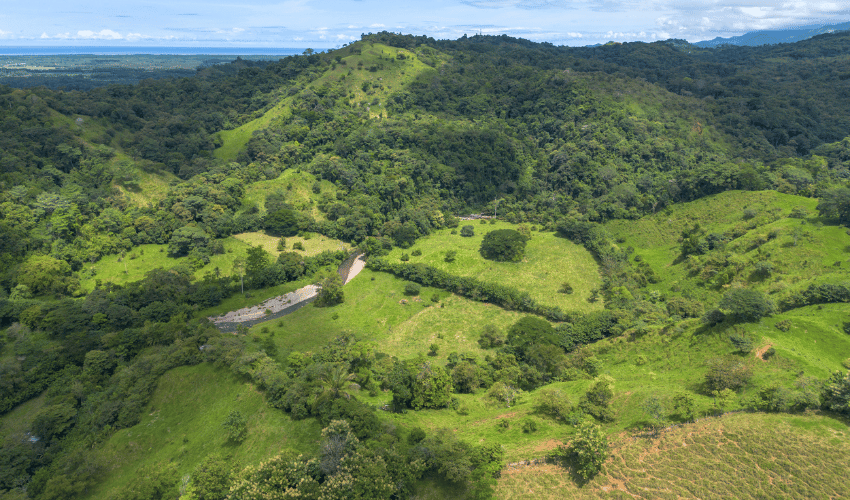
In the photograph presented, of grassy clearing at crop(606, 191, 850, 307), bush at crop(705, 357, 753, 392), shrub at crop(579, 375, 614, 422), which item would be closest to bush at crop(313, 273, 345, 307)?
shrub at crop(579, 375, 614, 422)

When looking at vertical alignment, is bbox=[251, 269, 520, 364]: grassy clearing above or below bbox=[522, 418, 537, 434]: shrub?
below

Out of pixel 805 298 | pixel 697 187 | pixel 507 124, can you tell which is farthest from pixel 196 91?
pixel 805 298

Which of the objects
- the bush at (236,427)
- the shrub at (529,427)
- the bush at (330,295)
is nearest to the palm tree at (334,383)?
the bush at (236,427)

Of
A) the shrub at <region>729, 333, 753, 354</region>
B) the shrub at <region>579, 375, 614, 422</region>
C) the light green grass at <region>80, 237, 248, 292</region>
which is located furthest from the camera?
the light green grass at <region>80, 237, 248, 292</region>

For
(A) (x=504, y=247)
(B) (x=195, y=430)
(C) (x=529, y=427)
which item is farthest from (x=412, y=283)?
(B) (x=195, y=430)

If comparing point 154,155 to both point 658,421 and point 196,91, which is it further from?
point 658,421

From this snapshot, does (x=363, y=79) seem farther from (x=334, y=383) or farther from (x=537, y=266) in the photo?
(x=334, y=383)

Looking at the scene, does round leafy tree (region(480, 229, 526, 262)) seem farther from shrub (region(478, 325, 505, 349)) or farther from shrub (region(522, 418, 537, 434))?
shrub (region(522, 418, 537, 434))
